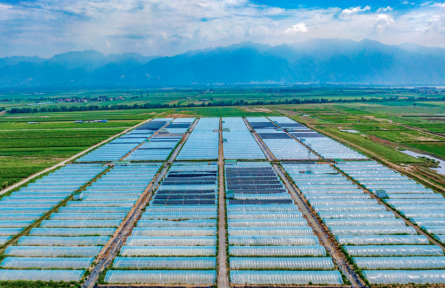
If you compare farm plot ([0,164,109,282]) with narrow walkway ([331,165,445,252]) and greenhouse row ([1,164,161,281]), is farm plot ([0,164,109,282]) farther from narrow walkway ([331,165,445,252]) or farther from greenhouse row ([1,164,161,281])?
narrow walkway ([331,165,445,252])

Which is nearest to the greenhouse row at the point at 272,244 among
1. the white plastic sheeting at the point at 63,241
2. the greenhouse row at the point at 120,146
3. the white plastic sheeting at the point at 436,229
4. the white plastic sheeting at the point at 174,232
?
the white plastic sheeting at the point at 174,232

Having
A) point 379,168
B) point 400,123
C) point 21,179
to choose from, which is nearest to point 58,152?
point 21,179

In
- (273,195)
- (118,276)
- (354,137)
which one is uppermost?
(354,137)

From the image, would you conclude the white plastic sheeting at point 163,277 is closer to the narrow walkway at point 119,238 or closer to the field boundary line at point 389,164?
the narrow walkway at point 119,238

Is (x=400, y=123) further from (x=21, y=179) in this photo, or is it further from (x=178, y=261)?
(x=21, y=179)

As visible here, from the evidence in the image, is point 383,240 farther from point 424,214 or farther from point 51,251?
point 51,251

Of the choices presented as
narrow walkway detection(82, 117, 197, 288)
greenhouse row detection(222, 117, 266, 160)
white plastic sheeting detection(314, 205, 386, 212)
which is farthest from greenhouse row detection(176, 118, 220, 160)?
white plastic sheeting detection(314, 205, 386, 212)
